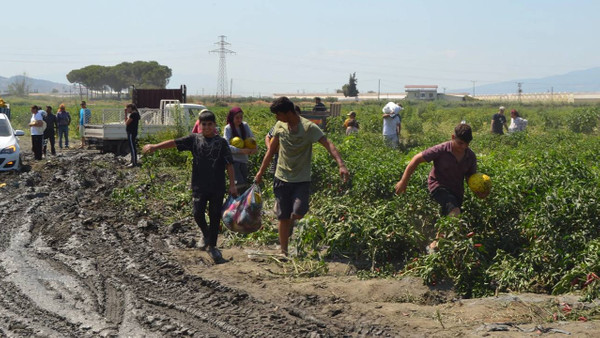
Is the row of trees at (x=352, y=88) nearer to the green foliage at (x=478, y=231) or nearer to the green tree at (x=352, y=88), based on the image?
the green tree at (x=352, y=88)

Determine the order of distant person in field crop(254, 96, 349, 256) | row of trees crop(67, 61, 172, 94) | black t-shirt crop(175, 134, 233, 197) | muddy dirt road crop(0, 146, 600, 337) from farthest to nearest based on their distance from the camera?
row of trees crop(67, 61, 172, 94)
black t-shirt crop(175, 134, 233, 197)
distant person in field crop(254, 96, 349, 256)
muddy dirt road crop(0, 146, 600, 337)

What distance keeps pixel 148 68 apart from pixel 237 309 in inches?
5838

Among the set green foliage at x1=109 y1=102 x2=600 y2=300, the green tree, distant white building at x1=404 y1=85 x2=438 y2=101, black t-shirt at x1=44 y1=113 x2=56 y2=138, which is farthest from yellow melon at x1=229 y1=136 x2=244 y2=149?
distant white building at x1=404 y1=85 x2=438 y2=101

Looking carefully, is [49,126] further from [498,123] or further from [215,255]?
[215,255]

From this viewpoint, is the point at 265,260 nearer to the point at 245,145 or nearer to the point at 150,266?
the point at 150,266

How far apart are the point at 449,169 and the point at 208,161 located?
2642 millimetres

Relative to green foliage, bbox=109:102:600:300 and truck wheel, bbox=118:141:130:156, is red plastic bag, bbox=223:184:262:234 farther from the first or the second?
truck wheel, bbox=118:141:130:156

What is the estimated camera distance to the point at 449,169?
24.8ft

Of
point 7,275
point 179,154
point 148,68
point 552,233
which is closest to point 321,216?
point 552,233

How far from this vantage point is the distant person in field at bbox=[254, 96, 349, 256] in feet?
25.7

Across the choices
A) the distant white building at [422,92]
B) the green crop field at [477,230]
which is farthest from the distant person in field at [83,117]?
the distant white building at [422,92]

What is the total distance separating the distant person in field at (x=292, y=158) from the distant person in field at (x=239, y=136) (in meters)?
1.49

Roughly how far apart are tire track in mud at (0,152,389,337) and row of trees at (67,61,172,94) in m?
132

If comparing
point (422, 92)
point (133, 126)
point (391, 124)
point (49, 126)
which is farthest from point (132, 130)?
point (422, 92)
